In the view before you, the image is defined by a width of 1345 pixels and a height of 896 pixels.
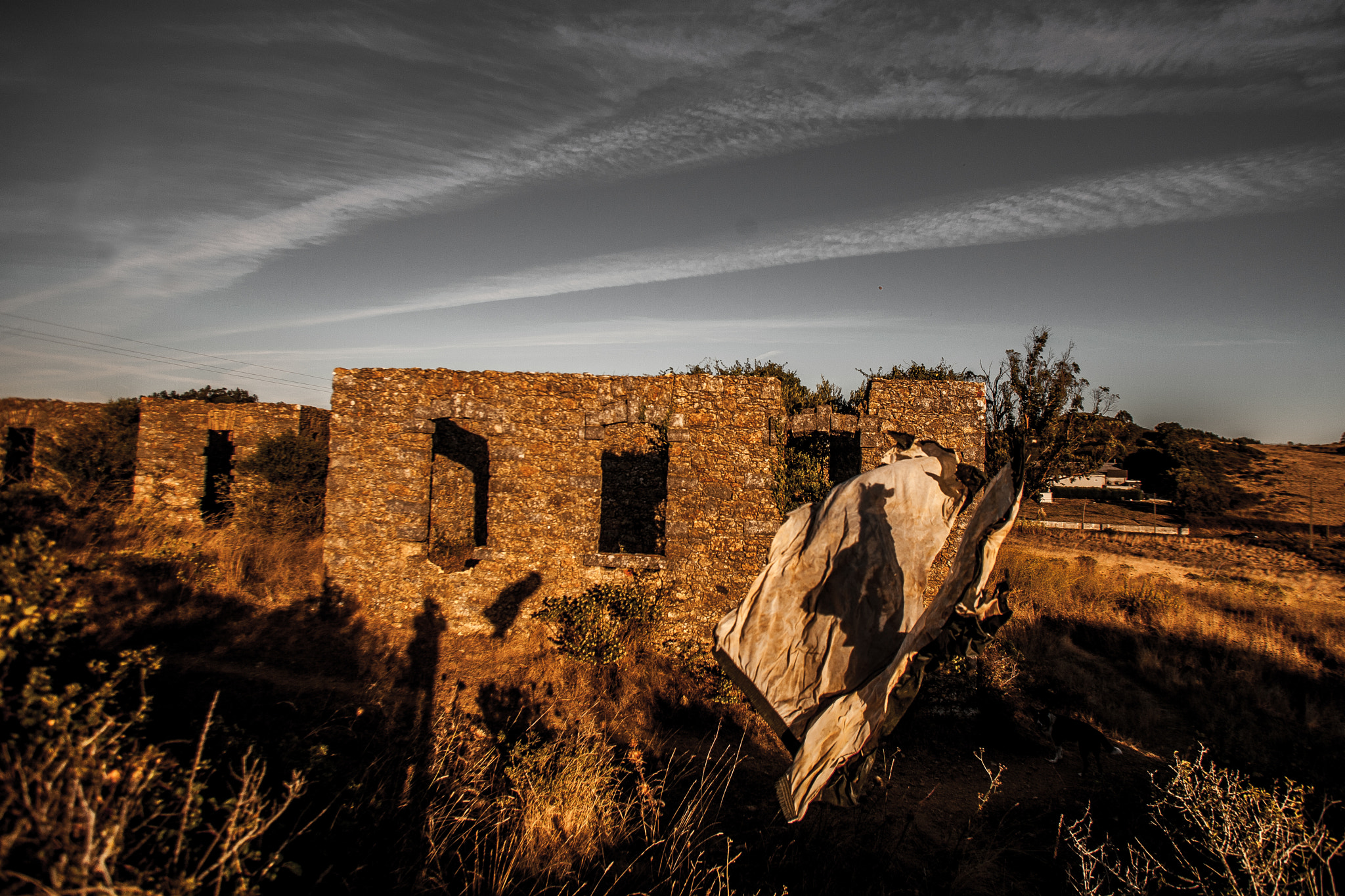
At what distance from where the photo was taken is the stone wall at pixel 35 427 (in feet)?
40.6

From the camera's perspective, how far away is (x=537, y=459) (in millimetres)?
8883

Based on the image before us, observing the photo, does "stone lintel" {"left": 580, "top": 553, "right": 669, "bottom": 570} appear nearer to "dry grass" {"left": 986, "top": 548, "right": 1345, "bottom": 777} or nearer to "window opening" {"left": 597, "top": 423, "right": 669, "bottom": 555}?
"window opening" {"left": 597, "top": 423, "right": 669, "bottom": 555}

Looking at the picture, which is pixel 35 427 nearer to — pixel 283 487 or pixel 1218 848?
pixel 283 487

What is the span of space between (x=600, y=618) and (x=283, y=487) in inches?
312

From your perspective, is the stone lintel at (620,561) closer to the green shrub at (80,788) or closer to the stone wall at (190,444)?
the green shrub at (80,788)

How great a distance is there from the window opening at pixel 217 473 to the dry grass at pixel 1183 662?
1609 centimetres

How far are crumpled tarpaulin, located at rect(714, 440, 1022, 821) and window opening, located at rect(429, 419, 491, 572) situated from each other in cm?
1056

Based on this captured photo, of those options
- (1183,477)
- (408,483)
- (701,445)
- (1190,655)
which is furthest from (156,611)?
(1183,477)

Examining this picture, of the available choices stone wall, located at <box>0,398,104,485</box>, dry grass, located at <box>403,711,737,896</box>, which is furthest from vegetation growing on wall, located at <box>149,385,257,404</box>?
dry grass, located at <box>403,711,737,896</box>

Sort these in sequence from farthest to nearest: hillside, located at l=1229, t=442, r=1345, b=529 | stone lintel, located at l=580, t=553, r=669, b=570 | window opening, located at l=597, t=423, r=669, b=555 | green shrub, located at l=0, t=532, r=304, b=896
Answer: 1. hillside, located at l=1229, t=442, r=1345, b=529
2. window opening, located at l=597, t=423, r=669, b=555
3. stone lintel, located at l=580, t=553, r=669, b=570
4. green shrub, located at l=0, t=532, r=304, b=896

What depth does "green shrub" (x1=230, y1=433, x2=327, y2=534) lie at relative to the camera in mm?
11047

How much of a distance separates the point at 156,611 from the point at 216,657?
1.34 metres

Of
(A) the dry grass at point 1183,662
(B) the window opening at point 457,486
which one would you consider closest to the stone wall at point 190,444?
(B) the window opening at point 457,486

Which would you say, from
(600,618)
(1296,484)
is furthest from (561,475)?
(1296,484)
